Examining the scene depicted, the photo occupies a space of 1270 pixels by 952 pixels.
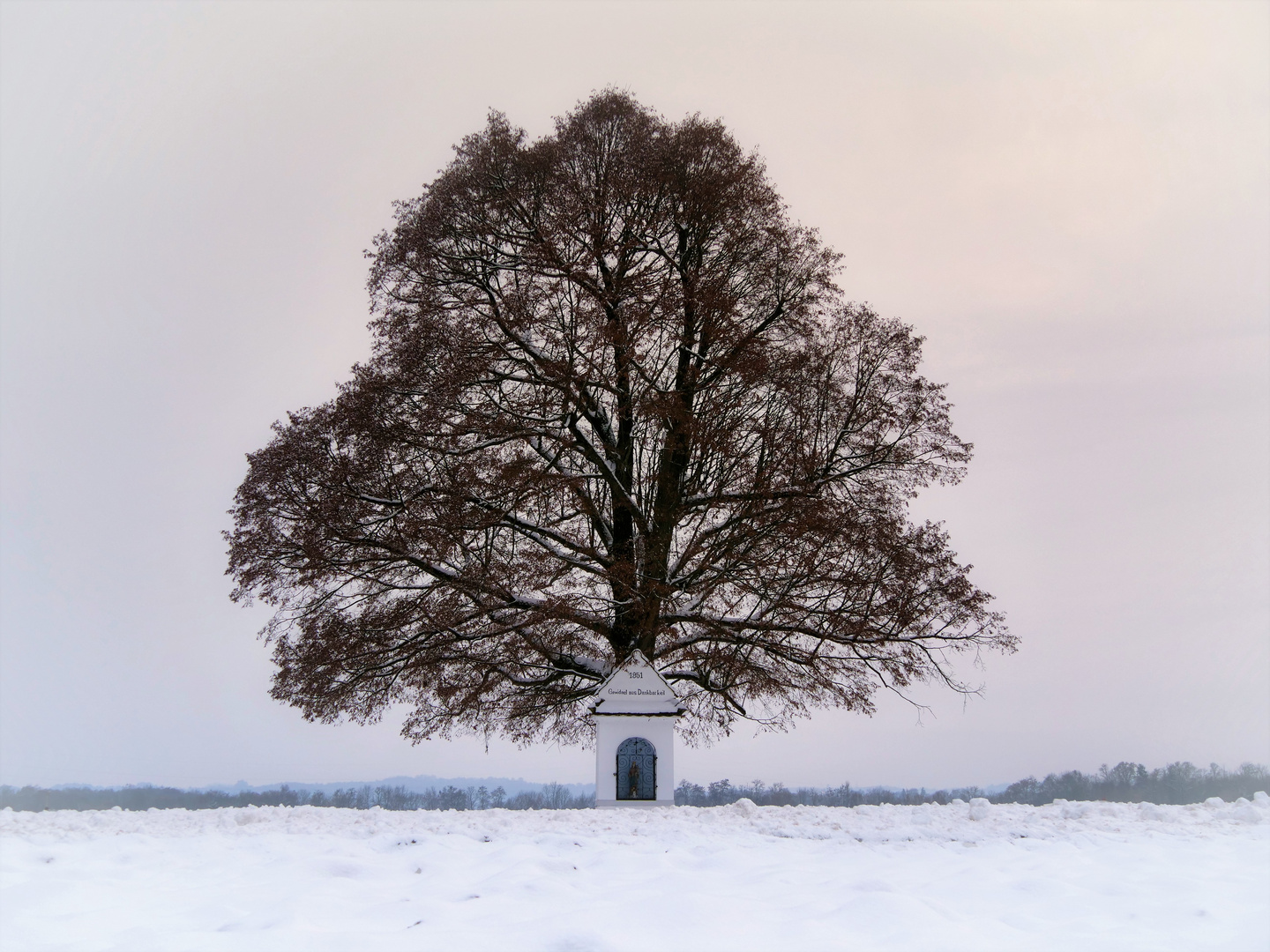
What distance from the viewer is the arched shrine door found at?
456 inches

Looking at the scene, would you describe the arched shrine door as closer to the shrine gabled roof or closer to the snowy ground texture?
the shrine gabled roof

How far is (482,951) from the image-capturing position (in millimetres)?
Result: 3949

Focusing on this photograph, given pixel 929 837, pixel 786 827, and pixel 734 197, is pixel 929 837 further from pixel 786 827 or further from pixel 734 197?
pixel 734 197

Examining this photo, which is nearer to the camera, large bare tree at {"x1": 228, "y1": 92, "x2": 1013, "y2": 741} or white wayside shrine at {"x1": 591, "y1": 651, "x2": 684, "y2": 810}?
white wayside shrine at {"x1": 591, "y1": 651, "x2": 684, "y2": 810}

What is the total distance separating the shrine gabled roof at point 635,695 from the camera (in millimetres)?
11625

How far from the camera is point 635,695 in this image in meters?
11.6

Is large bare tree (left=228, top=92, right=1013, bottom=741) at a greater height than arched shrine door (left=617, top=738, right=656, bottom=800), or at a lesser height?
greater

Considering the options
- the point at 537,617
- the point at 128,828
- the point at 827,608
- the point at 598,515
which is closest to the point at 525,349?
the point at 598,515

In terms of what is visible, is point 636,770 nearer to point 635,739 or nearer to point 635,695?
point 635,739

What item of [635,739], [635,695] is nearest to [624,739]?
[635,739]

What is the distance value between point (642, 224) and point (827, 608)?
6.67 m

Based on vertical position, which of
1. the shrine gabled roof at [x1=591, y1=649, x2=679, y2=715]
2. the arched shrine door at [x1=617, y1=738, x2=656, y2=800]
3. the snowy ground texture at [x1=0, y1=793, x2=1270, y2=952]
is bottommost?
the snowy ground texture at [x1=0, y1=793, x2=1270, y2=952]

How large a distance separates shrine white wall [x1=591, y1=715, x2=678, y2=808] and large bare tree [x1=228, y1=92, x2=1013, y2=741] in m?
2.55

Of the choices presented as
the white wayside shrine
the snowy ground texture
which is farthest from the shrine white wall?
the snowy ground texture
